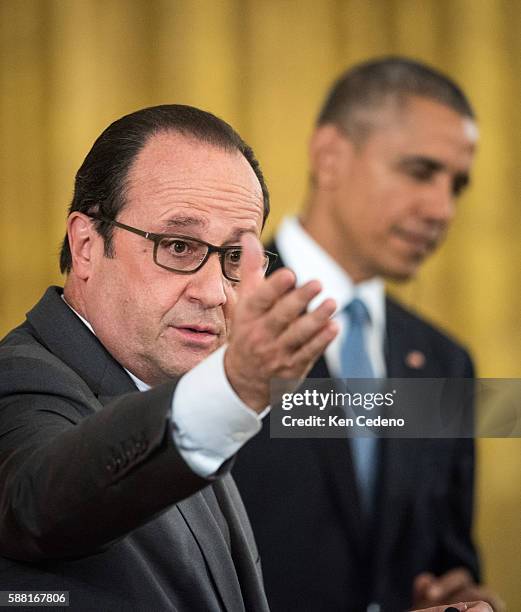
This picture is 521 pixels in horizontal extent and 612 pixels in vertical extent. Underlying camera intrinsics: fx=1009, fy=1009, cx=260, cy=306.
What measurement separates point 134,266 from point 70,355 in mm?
173

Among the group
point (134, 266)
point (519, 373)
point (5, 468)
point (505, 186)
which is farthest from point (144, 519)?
point (505, 186)

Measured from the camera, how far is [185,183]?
1354mm

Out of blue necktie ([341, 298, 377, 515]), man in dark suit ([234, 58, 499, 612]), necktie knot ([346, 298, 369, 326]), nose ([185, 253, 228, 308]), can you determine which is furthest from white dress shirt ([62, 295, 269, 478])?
necktie knot ([346, 298, 369, 326])

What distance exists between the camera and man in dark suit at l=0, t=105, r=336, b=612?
90 centimetres

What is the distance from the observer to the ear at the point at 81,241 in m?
1.44

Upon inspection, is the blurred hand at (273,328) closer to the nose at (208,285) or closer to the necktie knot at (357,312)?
the nose at (208,285)

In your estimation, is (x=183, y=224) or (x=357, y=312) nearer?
(x=183, y=224)

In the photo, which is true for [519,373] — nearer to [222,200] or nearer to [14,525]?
[222,200]

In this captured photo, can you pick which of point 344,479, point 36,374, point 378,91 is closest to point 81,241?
point 36,374

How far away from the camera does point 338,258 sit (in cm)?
249

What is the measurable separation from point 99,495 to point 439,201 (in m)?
1.89

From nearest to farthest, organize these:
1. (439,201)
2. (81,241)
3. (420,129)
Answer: (81,241) < (420,129) < (439,201)

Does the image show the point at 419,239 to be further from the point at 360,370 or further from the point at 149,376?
the point at 149,376

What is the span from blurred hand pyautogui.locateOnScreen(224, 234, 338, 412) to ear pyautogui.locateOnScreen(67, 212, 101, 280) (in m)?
0.59
